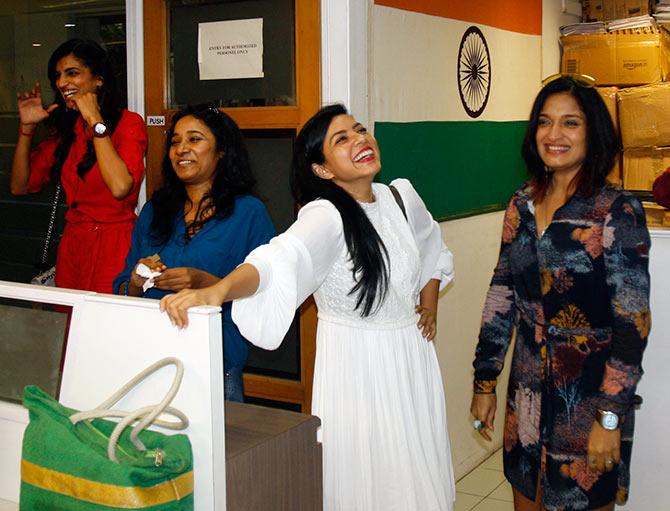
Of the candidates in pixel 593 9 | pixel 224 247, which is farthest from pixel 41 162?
pixel 593 9

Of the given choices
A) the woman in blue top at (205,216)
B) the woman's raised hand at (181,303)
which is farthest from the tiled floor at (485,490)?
the woman's raised hand at (181,303)

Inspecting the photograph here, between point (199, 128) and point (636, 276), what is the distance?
1.43 meters

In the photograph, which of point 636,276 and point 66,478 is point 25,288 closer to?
point 66,478

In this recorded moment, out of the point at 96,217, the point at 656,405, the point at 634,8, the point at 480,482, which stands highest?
the point at 634,8

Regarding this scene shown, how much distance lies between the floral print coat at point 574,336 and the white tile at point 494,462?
2057 mm

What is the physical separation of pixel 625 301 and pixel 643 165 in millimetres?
2996

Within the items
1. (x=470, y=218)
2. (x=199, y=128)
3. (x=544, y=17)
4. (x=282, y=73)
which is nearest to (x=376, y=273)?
(x=199, y=128)

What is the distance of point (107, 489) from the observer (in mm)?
1520

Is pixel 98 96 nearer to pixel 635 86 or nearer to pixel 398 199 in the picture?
pixel 398 199

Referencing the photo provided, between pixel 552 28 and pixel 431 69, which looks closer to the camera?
pixel 431 69

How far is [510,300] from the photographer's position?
8.68ft

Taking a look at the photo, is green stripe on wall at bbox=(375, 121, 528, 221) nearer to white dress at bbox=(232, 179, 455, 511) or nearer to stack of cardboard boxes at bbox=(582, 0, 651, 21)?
stack of cardboard boxes at bbox=(582, 0, 651, 21)

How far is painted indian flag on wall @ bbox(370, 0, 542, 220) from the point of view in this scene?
12.3 ft

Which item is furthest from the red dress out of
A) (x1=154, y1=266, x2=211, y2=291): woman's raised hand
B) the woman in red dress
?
(x1=154, y1=266, x2=211, y2=291): woman's raised hand
